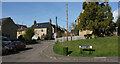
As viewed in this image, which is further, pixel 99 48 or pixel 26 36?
pixel 26 36

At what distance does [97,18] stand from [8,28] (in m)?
26.6

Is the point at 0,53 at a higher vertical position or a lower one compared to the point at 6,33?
lower

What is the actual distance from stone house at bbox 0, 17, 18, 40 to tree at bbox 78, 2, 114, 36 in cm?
2288

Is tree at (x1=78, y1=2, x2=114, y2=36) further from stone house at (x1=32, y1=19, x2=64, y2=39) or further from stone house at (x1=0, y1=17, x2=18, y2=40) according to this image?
stone house at (x1=32, y1=19, x2=64, y2=39)

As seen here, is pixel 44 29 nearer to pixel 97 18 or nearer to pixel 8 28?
pixel 8 28

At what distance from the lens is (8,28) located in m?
36.0

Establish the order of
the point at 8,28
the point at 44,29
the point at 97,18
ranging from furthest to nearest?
1. the point at 44,29
2. the point at 8,28
3. the point at 97,18

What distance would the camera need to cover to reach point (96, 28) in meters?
20.2

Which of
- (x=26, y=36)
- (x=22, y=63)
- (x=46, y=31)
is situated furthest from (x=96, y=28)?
(x=46, y=31)

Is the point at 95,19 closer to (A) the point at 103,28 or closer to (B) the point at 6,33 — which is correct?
(A) the point at 103,28

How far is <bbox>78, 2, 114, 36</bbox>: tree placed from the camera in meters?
19.9

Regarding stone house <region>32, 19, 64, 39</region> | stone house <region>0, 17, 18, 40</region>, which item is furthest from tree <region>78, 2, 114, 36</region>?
stone house <region>32, 19, 64, 39</region>

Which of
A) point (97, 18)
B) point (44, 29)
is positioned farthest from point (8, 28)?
point (97, 18)

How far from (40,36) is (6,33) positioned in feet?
87.3
